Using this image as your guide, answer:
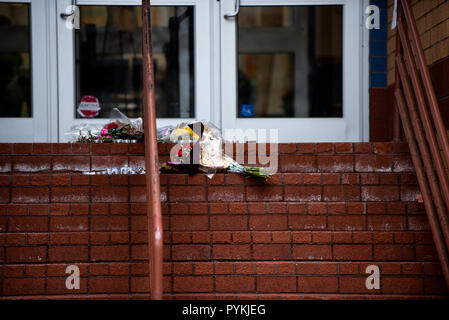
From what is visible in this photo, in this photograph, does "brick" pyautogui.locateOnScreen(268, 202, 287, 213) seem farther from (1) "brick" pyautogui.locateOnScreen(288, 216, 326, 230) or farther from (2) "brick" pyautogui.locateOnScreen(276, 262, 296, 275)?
(2) "brick" pyautogui.locateOnScreen(276, 262, 296, 275)

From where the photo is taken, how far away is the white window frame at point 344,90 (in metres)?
4.53

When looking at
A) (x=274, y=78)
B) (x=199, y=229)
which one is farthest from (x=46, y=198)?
(x=274, y=78)

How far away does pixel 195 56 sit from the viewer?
459cm

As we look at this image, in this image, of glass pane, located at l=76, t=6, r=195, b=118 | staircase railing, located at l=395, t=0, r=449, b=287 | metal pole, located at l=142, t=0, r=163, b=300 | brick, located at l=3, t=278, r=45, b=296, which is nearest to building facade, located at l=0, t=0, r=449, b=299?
brick, located at l=3, t=278, r=45, b=296

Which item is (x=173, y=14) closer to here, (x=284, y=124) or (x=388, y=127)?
(x=284, y=124)

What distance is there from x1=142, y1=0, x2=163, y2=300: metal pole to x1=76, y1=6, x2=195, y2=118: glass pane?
1897mm

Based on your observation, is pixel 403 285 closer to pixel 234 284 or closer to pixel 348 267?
pixel 348 267

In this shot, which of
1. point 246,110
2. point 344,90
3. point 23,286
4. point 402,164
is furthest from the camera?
point 246,110

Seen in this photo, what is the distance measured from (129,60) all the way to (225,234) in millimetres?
3164

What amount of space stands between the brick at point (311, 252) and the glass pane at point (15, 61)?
9.59 feet

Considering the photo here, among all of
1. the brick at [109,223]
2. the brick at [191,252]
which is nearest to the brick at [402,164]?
the brick at [191,252]

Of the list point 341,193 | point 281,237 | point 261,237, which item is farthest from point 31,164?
point 341,193

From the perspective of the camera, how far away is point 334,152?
3350mm

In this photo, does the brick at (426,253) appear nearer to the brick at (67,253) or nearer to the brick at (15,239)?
the brick at (67,253)
